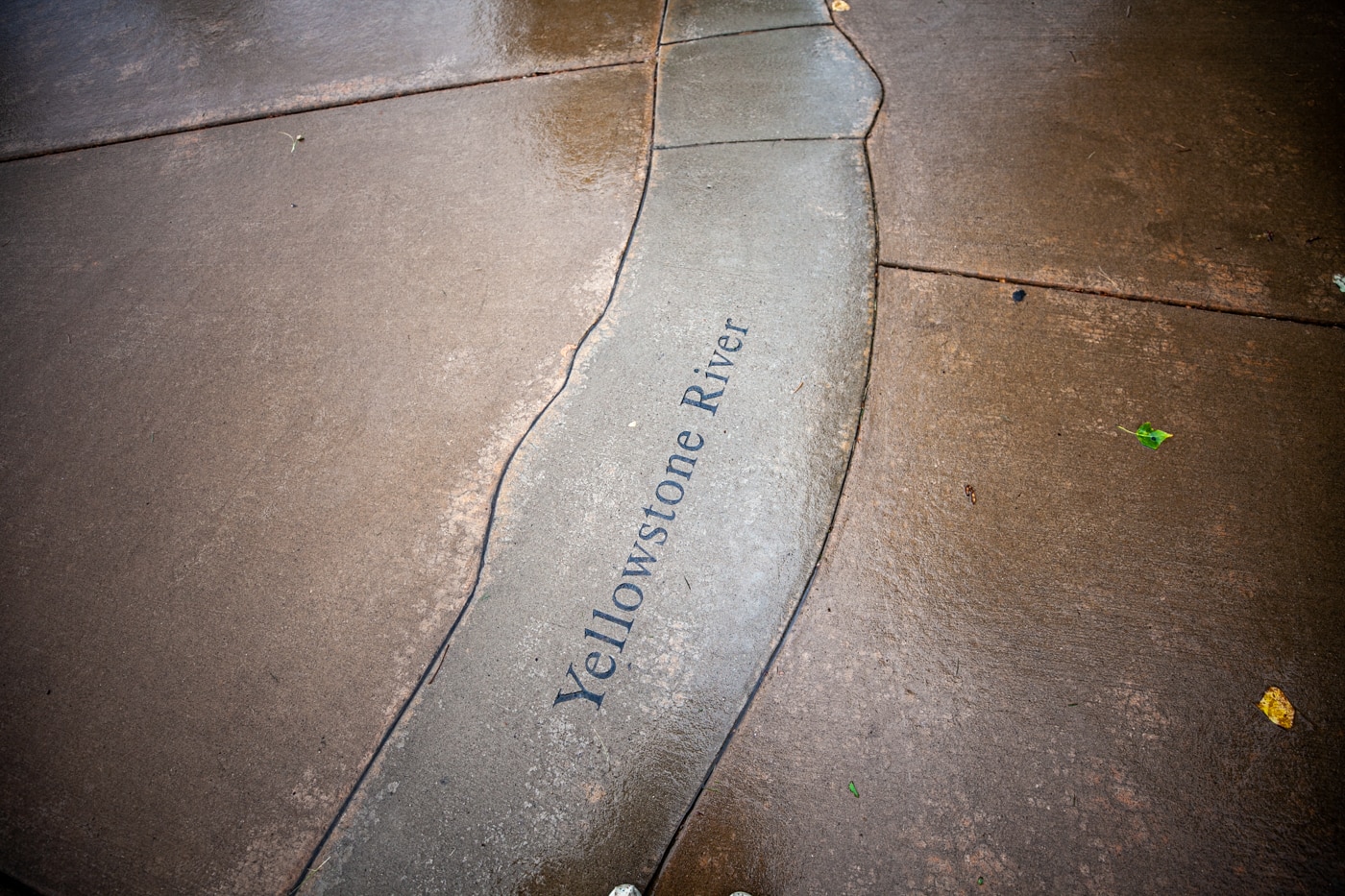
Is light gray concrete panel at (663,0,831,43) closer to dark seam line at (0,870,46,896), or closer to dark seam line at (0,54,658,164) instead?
dark seam line at (0,54,658,164)

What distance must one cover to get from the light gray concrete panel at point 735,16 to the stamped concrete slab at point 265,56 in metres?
0.14

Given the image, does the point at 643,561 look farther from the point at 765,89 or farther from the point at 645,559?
the point at 765,89

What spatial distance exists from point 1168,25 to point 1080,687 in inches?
133

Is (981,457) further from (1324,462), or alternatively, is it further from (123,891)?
(123,891)

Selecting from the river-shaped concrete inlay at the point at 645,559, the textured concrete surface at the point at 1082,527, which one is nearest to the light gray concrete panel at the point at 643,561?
the river-shaped concrete inlay at the point at 645,559

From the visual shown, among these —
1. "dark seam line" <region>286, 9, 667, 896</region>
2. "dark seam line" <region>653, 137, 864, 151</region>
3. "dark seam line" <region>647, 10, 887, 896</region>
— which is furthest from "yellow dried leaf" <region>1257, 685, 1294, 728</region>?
"dark seam line" <region>653, 137, 864, 151</region>

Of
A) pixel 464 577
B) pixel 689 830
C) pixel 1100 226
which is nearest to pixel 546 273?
pixel 464 577

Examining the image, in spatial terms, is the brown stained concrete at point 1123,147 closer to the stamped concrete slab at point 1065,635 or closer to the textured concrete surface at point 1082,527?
the textured concrete surface at point 1082,527

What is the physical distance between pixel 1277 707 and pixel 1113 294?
1.49 metres

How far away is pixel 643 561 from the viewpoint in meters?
2.17

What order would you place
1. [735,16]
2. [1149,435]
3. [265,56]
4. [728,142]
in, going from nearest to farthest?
[1149,435] < [728,142] < [735,16] < [265,56]

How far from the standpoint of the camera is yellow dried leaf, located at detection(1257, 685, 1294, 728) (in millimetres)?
1843

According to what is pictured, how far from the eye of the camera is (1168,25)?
3.34 m

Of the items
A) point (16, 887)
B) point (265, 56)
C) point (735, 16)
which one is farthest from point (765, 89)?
point (16, 887)
